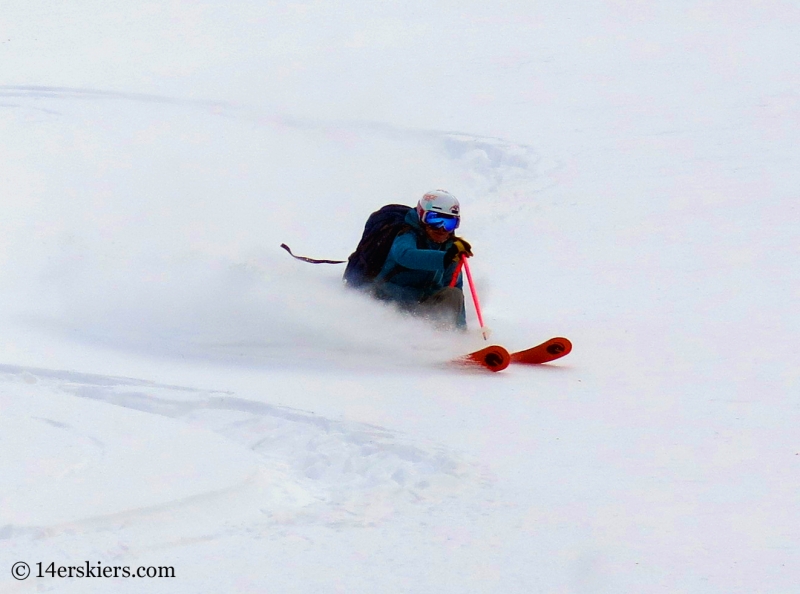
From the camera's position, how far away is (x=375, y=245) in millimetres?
7664

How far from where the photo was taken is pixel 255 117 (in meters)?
17.8

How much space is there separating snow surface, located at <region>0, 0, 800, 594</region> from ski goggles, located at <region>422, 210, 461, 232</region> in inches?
27.3

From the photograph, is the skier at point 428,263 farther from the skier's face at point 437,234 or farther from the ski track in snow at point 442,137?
the ski track in snow at point 442,137

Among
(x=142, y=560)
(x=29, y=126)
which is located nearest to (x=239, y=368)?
(x=142, y=560)

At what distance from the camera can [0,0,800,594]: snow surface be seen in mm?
3918

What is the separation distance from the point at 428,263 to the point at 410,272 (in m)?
0.33

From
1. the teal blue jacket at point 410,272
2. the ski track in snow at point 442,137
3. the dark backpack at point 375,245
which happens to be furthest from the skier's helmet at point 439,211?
the ski track in snow at point 442,137

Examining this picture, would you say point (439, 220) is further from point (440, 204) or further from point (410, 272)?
point (410, 272)

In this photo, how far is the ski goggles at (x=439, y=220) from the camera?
7.28 meters

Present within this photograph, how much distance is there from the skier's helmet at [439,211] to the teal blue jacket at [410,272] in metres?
0.12

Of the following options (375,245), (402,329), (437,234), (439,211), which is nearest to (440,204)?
(439,211)

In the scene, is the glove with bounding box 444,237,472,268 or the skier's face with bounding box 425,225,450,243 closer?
the glove with bounding box 444,237,472,268

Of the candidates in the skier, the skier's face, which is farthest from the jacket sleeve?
the skier's face

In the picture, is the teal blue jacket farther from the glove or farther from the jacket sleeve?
the glove
